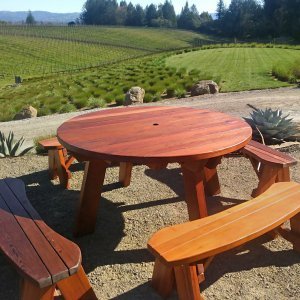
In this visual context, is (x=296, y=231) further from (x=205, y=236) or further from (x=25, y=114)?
(x=25, y=114)

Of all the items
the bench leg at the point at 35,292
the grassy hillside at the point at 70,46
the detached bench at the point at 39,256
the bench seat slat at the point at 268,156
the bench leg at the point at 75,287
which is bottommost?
the grassy hillside at the point at 70,46

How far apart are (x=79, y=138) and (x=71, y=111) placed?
949 centimetres

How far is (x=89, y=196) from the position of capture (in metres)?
3.33

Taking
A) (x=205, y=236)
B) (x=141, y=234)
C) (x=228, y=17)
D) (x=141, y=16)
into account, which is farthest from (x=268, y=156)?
(x=141, y=16)

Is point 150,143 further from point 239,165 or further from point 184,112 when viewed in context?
point 239,165

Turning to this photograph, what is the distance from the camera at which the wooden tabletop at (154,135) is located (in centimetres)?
258

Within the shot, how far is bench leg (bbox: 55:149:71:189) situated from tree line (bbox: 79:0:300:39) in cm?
5107

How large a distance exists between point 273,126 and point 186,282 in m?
3.70

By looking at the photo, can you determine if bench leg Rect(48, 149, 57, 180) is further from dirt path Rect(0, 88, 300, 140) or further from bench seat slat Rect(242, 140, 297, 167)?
dirt path Rect(0, 88, 300, 140)

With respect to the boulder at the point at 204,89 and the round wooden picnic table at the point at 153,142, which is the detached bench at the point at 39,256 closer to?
the round wooden picnic table at the point at 153,142

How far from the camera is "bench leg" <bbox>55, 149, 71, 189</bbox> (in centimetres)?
429

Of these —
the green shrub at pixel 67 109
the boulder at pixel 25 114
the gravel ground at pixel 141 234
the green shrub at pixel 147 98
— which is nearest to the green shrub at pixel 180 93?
the green shrub at pixel 147 98

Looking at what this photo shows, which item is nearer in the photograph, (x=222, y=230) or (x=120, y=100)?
(x=222, y=230)

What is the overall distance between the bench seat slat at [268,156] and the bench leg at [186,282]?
147 centimetres
